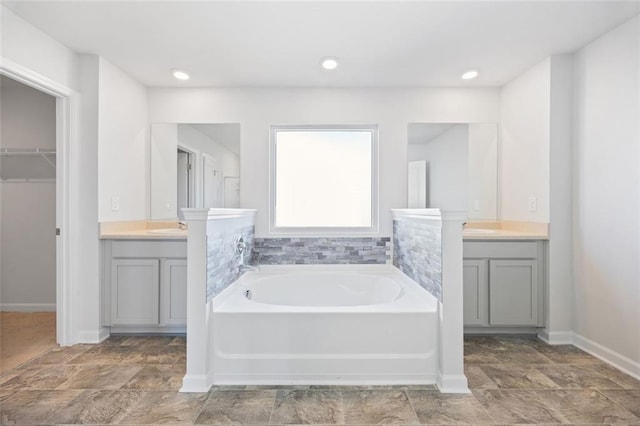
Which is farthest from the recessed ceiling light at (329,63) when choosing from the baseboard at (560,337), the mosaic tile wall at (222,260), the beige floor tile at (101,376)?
the baseboard at (560,337)

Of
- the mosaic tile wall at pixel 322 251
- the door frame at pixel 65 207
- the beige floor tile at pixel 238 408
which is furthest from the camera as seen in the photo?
the mosaic tile wall at pixel 322 251

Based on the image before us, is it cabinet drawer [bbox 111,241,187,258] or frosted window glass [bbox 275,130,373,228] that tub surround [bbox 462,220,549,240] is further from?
cabinet drawer [bbox 111,241,187,258]

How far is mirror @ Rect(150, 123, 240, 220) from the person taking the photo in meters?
3.25

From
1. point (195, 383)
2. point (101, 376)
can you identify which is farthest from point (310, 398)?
point (101, 376)

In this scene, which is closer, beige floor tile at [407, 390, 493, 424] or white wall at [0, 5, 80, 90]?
beige floor tile at [407, 390, 493, 424]

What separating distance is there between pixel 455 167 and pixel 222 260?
90.5 inches

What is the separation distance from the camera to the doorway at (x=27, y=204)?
344 centimetres

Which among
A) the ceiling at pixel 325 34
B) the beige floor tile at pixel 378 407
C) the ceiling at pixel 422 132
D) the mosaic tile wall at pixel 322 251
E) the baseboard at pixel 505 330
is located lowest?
the beige floor tile at pixel 378 407

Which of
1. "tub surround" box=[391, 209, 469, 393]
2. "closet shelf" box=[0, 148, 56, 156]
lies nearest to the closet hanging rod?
"closet shelf" box=[0, 148, 56, 156]

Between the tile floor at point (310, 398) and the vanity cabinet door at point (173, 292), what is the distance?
44cm

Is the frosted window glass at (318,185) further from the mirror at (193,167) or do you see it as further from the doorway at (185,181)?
the doorway at (185,181)

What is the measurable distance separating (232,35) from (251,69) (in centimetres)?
53

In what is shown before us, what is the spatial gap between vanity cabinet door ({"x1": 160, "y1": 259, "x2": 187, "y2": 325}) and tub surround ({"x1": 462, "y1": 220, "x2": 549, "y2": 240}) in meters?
2.34

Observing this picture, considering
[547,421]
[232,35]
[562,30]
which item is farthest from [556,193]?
[232,35]
